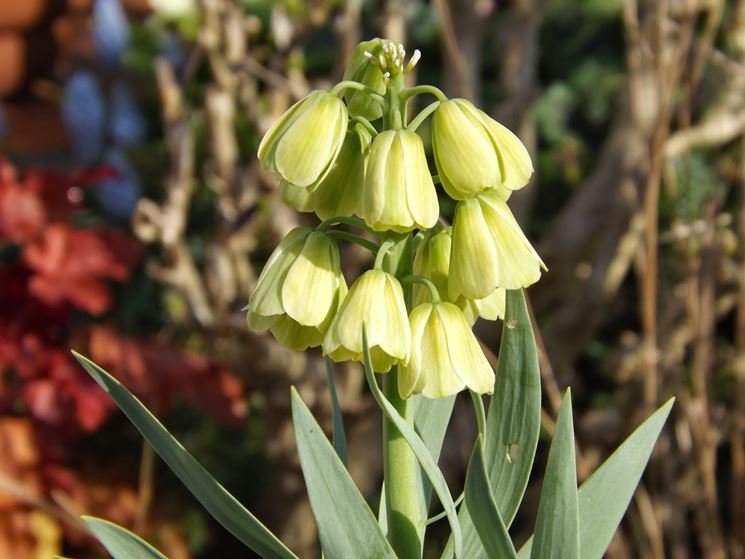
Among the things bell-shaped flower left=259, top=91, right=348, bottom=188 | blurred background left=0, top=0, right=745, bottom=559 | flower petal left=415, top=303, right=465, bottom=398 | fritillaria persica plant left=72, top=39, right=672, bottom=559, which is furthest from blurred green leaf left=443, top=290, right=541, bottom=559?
blurred background left=0, top=0, right=745, bottom=559

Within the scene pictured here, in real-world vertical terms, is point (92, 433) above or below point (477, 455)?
below


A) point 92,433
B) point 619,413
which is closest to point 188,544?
point 92,433

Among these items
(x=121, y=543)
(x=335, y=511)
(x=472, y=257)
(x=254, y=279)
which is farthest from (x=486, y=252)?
(x=254, y=279)

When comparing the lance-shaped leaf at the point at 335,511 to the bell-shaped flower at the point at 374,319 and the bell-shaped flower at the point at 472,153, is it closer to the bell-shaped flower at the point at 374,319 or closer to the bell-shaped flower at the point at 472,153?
the bell-shaped flower at the point at 374,319

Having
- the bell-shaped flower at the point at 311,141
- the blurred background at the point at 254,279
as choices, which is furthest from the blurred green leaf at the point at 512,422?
the blurred background at the point at 254,279

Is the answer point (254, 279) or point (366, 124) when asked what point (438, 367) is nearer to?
point (366, 124)

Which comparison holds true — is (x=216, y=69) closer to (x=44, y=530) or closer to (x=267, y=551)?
(x=44, y=530)
